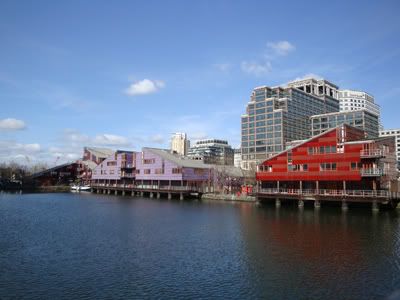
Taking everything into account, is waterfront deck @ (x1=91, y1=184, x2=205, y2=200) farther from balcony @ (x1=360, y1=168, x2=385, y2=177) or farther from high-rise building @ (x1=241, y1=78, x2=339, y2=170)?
high-rise building @ (x1=241, y1=78, x2=339, y2=170)

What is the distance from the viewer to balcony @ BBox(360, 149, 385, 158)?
6122 centimetres

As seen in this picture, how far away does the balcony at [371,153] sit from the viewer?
201ft

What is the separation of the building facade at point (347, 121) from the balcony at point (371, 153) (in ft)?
432

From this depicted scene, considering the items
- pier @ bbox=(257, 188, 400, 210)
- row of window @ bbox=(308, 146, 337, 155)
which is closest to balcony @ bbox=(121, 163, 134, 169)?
pier @ bbox=(257, 188, 400, 210)

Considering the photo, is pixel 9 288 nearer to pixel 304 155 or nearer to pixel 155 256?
pixel 155 256

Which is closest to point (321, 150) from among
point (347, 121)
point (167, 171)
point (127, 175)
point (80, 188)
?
point (167, 171)

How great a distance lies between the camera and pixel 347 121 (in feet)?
630

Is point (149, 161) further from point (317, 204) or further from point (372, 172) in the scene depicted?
point (372, 172)

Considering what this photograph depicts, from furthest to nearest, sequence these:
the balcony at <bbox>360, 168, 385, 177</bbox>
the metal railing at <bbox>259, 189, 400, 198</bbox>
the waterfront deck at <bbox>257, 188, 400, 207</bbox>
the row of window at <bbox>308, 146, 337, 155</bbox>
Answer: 1. the row of window at <bbox>308, 146, 337, 155</bbox>
2. the balcony at <bbox>360, 168, 385, 177</bbox>
3. the metal railing at <bbox>259, 189, 400, 198</bbox>
4. the waterfront deck at <bbox>257, 188, 400, 207</bbox>

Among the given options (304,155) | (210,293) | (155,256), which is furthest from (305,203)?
(210,293)

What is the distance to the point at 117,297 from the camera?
21062mm

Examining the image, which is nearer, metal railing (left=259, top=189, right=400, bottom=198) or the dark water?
the dark water

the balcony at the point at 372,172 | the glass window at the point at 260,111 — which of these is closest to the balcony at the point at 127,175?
the balcony at the point at 372,172

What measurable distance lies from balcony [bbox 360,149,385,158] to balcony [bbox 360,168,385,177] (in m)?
2.44
